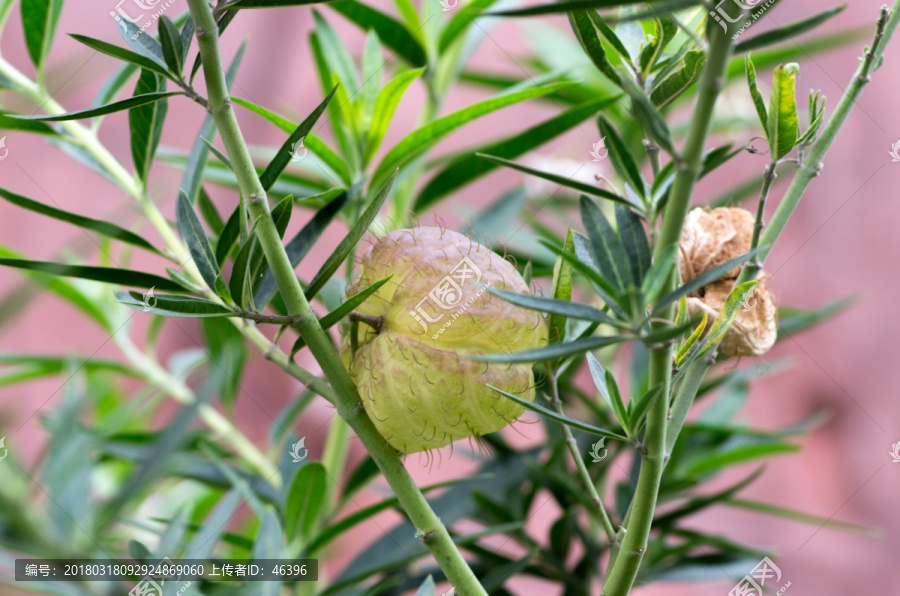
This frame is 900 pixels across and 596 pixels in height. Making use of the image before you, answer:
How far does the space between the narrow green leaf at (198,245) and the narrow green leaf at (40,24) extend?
25 cm

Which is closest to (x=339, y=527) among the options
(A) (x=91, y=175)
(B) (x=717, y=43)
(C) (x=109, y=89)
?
(C) (x=109, y=89)

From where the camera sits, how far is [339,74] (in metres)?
0.64

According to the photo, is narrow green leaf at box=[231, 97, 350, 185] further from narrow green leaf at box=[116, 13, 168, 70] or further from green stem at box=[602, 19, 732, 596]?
green stem at box=[602, 19, 732, 596]

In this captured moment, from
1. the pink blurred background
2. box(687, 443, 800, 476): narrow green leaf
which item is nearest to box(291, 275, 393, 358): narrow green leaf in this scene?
box(687, 443, 800, 476): narrow green leaf

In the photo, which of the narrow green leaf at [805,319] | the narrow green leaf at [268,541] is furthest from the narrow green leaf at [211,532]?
the narrow green leaf at [805,319]

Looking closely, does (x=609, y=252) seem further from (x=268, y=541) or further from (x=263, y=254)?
(x=268, y=541)

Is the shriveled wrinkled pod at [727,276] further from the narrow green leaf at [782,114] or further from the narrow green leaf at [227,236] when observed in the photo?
the narrow green leaf at [227,236]

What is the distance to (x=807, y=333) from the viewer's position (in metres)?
1.94

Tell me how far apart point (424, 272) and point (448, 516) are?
1.20 feet

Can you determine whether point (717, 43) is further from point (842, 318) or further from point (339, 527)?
point (842, 318)

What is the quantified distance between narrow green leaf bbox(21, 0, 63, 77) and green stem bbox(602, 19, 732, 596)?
1.54 ft

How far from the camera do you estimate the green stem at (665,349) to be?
0.22 meters

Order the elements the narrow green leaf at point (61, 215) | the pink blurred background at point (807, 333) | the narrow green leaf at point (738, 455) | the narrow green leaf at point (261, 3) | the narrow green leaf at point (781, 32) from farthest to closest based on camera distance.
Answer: the pink blurred background at point (807, 333) → the narrow green leaf at point (738, 455) → the narrow green leaf at point (61, 215) → the narrow green leaf at point (261, 3) → the narrow green leaf at point (781, 32)

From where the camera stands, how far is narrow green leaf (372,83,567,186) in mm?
519
